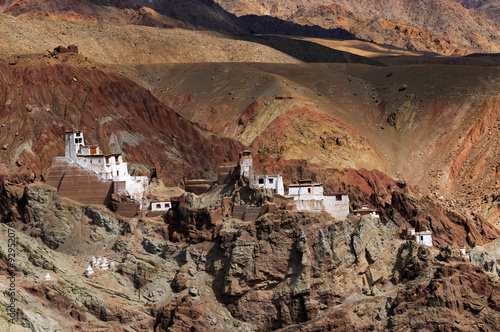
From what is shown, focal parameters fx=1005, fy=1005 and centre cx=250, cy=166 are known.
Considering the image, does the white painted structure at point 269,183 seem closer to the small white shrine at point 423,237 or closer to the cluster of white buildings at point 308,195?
the cluster of white buildings at point 308,195

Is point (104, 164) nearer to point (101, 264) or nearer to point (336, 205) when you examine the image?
point (101, 264)

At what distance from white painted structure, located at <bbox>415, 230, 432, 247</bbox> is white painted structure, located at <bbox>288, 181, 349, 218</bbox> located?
9.78 m

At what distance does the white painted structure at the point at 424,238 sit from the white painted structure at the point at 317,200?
9777mm

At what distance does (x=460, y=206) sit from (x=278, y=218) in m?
51.2

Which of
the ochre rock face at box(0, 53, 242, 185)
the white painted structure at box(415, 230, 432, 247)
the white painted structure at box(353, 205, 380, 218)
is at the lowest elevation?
the white painted structure at box(415, 230, 432, 247)

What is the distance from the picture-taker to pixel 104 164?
340 ft

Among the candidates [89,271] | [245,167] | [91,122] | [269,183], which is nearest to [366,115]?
[91,122]

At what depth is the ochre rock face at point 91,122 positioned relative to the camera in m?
124

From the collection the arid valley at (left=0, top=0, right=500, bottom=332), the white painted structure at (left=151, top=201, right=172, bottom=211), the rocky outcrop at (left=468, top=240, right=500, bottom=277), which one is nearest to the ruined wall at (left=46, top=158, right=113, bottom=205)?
the arid valley at (left=0, top=0, right=500, bottom=332)

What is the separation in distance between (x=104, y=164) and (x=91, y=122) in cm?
3112

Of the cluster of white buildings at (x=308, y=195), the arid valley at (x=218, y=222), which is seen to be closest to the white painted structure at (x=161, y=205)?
the arid valley at (x=218, y=222)

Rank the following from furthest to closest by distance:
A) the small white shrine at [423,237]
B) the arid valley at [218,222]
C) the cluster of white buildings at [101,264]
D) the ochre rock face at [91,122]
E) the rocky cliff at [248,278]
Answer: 1. the ochre rock face at [91,122]
2. the small white shrine at [423,237]
3. the cluster of white buildings at [101,264]
4. the arid valley at [218,222]
5. the rocky cliff at [248,278]

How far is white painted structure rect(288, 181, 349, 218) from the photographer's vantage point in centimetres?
9700

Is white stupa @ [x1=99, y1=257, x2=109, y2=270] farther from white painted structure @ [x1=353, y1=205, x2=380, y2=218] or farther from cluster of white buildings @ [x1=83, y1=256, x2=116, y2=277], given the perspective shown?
white painted structure @ [x1=353, y1=205, x2=380, y2=218]
